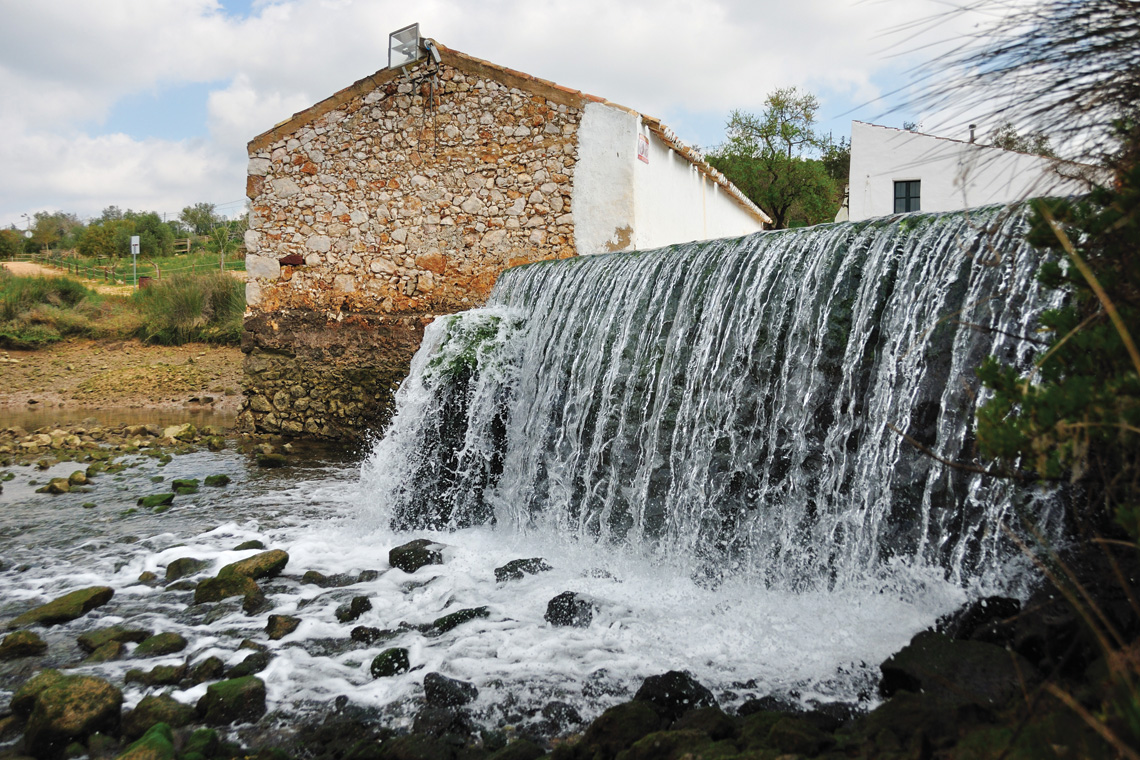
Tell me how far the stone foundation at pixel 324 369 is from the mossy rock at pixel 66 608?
494cm

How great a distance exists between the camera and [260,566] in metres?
4.59

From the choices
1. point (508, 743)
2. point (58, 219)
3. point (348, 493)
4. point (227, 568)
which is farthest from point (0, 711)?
point (58, 219)

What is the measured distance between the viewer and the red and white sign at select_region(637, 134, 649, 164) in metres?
8.21

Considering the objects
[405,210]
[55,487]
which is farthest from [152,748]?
[405,210]

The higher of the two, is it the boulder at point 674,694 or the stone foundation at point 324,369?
the stone foundation at point 324,369

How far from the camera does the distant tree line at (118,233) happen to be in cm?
3206

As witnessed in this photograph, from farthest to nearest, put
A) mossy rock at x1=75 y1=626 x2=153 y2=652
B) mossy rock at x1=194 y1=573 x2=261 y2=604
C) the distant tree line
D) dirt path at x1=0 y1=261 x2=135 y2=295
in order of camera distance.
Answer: the distant tree line, dirt path at x1=0 y1=261 x2=135 y2=295, mossy rock at x1=194 y1=573 x2=261 y2=604, mossy rock at x1=75 y1=626 x2=153 y2=652

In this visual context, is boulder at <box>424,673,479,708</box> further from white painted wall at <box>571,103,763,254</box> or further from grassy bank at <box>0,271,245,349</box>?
grassy bank at <box>0,271,245,349</box>

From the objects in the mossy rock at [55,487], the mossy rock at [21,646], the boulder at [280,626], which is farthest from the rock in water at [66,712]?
the mossy rock at [55,487]

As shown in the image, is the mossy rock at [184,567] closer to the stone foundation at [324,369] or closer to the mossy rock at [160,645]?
the mossy rock at [160,645]

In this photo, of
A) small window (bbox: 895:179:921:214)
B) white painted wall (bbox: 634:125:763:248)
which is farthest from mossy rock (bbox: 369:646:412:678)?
small window (bbox: 895:179:921:214)

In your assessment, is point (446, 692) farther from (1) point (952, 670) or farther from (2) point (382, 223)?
(2) point (382, 223)

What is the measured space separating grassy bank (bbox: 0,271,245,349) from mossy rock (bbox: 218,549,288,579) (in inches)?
501

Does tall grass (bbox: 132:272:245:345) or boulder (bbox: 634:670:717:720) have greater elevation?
tall grass (bbox: 132:272:245:345)
